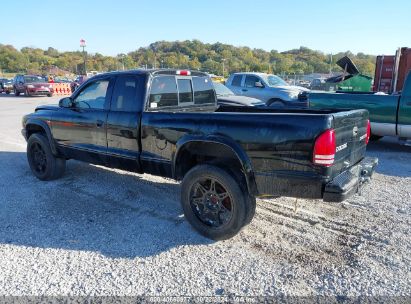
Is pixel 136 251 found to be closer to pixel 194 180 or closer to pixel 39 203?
pixel 194 180

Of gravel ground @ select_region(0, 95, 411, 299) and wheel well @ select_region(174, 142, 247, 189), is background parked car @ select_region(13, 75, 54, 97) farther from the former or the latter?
wheel well @ select_region(174, 142, 247, 189)

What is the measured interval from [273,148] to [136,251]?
173 cm

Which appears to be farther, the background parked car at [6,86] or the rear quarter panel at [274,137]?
the background parked car at [6,86]

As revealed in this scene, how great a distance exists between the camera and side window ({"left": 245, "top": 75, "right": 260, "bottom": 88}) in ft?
44.9

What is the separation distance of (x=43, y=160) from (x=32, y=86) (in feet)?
79.6

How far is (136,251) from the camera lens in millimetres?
3672

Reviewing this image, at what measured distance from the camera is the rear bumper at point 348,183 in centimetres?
330

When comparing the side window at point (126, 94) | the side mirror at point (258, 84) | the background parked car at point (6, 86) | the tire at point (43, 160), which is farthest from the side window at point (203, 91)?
the background parked car at point (6, 86)

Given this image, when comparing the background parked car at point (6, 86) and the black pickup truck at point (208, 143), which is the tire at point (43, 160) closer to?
the black pickup truck at point (208, 143)

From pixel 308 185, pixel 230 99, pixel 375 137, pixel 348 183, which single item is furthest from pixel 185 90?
pixel 230 99

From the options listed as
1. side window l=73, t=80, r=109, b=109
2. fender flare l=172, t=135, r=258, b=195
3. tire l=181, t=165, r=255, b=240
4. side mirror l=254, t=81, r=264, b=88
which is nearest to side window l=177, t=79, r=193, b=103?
side window l=73, t=80, r=109, b=109

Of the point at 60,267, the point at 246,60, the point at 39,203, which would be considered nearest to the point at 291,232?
the point at 60,267

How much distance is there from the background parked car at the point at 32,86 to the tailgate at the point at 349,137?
91.3 ft

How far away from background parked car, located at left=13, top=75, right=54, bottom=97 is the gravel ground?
24.5m
